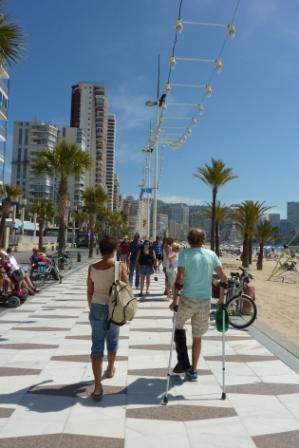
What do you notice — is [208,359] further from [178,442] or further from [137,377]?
[178,442]

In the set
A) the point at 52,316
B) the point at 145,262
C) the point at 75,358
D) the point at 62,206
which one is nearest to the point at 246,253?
the point at 62,206

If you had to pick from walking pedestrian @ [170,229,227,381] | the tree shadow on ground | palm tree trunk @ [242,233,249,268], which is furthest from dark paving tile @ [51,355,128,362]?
palm tree trunk @ [242,233,249,268]

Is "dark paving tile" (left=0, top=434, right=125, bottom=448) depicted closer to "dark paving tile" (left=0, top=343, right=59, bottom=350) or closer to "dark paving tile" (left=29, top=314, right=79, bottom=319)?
"dark paving tile" (left=0, top=343, right=59, bottom=350)

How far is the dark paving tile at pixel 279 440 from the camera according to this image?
3684 millimetres

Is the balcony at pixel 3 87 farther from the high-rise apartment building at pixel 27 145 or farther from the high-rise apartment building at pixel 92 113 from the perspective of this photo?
the high-rise apartment building at pixel 92 113

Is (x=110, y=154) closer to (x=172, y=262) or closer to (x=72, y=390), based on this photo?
(x=172, y=262)

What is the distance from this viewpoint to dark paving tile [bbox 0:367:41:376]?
17.8 feet

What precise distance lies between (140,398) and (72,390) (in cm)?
71

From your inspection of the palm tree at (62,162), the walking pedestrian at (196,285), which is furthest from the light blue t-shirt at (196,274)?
the palm tree at (62,162)

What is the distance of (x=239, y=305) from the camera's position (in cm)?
930

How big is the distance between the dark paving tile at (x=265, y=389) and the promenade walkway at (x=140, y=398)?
1 cm

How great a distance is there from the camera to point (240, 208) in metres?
36.4

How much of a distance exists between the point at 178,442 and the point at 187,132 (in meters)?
24.9

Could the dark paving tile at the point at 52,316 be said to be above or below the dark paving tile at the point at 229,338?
below
